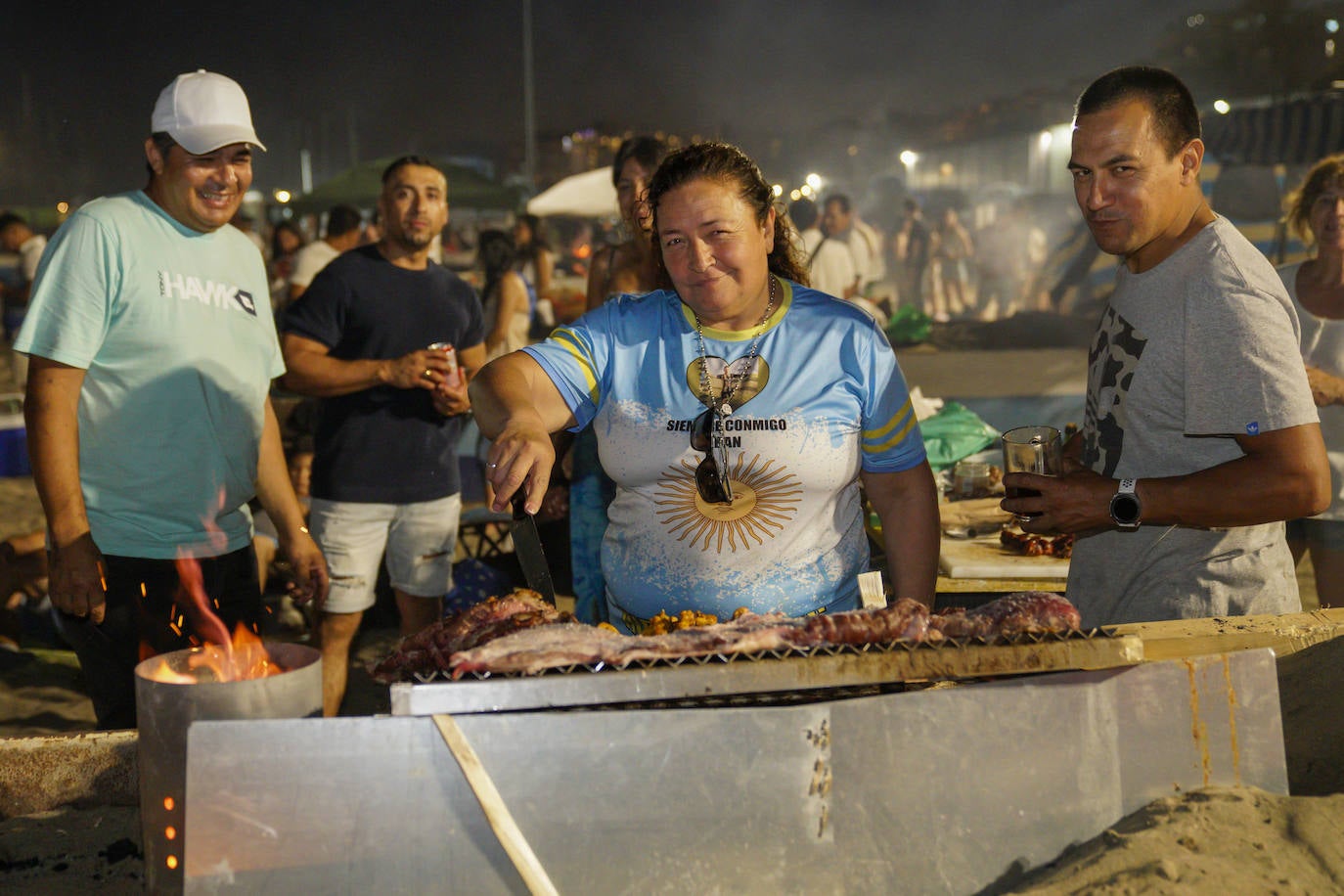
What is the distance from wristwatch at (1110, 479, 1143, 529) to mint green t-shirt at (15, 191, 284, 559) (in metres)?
2.66

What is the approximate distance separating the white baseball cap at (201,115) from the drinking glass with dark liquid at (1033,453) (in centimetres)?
254

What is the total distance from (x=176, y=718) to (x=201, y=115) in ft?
6.98

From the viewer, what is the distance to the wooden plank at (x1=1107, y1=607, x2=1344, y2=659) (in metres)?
2.39

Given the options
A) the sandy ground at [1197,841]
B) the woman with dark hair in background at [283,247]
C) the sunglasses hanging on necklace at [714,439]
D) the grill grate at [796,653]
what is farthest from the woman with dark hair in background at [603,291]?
the woman with dark hair in background at [283,247]

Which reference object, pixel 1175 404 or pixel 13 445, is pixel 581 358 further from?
pixel 13 445

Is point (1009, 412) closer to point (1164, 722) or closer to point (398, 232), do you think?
point (398, 232)

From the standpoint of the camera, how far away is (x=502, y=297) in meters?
8.95

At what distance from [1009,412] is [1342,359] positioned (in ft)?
20.6

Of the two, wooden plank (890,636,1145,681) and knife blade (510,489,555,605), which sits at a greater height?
knife blade (510,489,555,605)

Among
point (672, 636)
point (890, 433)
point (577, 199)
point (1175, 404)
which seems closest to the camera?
point (672, 636)

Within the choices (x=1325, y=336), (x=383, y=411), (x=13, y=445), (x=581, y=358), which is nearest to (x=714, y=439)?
(x=581, y=358)

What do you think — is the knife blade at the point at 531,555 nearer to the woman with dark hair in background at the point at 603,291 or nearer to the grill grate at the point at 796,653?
the grill grate at the point at 796,653

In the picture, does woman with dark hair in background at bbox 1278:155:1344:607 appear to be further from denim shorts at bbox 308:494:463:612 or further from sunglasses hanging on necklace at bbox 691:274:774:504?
denim shorts at bbox 308:494:463:612

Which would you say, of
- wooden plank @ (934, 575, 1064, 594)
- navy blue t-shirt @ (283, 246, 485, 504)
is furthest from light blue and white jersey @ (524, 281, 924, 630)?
navy blue t-shirt @ (283, 246, 485, 504)
